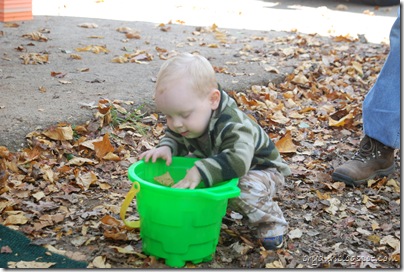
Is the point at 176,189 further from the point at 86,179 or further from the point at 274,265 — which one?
the point at 86,179

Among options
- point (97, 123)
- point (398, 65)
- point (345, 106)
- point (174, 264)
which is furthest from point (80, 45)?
point (174, 264)

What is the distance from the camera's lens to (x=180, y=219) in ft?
8.65

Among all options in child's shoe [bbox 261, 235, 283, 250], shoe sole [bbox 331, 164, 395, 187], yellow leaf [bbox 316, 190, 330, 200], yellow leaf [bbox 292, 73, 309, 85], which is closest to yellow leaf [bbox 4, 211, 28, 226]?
child's shoe [bbox 261, 235, 283, 250]

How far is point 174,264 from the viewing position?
9.01 feet

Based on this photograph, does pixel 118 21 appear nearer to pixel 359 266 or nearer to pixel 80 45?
pixel 80 45

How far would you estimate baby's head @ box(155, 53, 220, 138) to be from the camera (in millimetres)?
2684

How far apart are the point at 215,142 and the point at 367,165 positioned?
1.32 metres

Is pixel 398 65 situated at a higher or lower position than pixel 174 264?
higher

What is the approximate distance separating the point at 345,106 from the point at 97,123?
2055mm

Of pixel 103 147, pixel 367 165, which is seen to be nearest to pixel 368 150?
pixel 367 165

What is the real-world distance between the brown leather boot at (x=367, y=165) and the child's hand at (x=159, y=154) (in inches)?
47.9

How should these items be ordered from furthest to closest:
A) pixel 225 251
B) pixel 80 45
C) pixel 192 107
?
pixel 80 45, pixel 225 251, pixel 192 107

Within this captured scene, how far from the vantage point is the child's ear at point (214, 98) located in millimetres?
2781

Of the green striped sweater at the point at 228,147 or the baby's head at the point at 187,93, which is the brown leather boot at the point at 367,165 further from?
the baby's head at the point at 187,93
